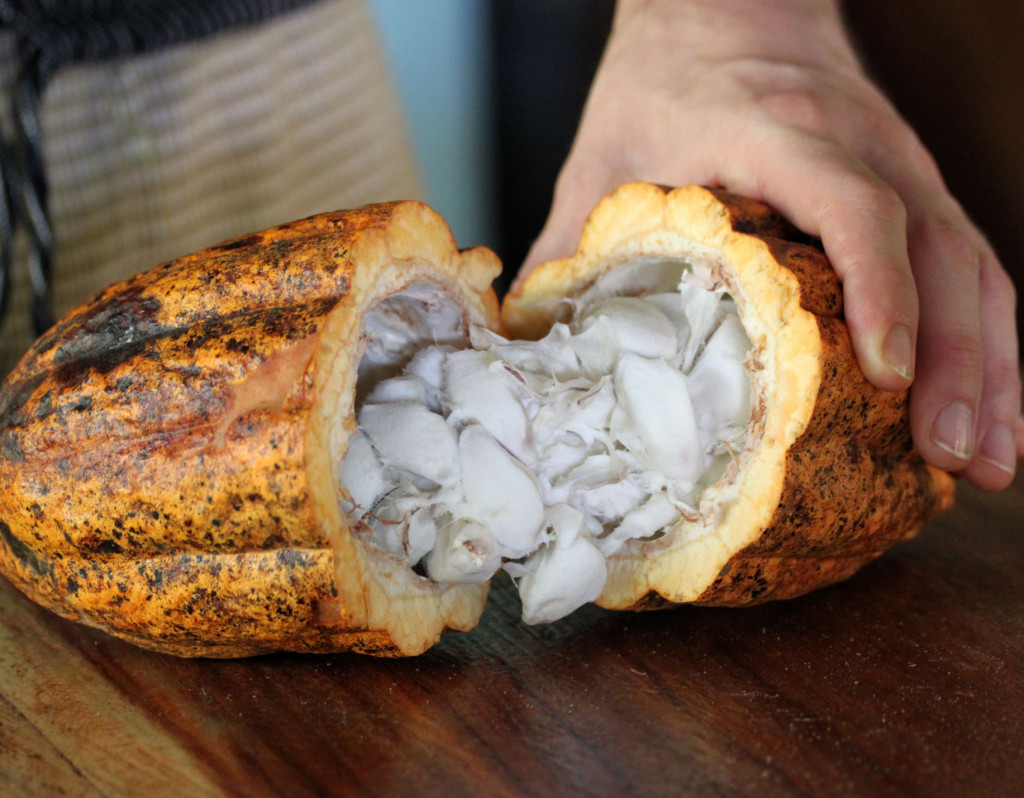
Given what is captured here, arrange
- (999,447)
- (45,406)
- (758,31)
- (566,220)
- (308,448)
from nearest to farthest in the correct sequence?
(308,448)
(45,406)
(999,447)
(758,31)
(566,220)

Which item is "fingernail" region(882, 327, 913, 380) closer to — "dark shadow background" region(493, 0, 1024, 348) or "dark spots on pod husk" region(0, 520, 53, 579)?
"dark spots on pod husk" region(0, 520, 53, 579)

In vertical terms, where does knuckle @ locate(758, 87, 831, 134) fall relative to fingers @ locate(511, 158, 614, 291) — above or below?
above

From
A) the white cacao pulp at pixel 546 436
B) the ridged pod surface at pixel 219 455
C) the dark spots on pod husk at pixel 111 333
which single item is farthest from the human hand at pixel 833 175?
the dark spots on pod husk at pixel 111 333

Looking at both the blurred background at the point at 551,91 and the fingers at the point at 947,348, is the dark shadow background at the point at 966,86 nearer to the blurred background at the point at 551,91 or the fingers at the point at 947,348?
the blurred background at the point at 551,91

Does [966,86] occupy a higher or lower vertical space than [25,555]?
lower

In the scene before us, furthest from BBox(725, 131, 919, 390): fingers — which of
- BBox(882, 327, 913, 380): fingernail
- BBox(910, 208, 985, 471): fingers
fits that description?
BBox(910, 208, 985, 471): fingers

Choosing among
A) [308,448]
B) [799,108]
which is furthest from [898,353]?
[308,448]

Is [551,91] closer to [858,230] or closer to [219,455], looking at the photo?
[858,230]
